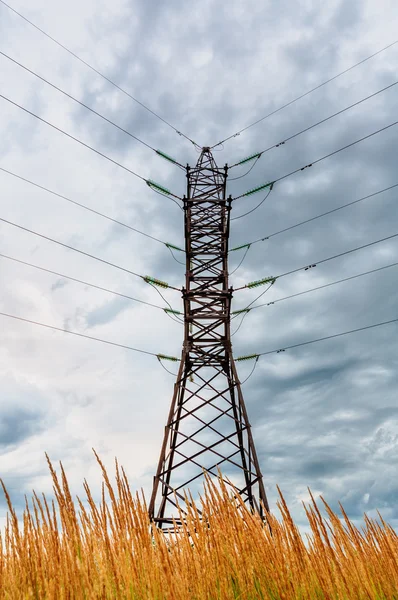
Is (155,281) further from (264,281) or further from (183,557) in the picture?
(183,557)

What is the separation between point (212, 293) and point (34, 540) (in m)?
12.2

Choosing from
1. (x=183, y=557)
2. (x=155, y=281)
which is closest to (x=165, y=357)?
(x=155, y=281)

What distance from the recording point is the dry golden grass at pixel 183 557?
14.5ft

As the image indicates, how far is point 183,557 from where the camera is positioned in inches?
193

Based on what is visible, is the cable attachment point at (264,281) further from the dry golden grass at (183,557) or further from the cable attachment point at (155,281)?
the dry golden grass at (183,557)

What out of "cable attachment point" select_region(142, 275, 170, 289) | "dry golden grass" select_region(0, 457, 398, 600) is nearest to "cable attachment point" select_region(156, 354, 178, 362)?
"cable attachment point" select_region(142, 275, 170, 289)

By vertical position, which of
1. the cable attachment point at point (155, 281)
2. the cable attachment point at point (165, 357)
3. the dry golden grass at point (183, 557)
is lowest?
the dry golden grass at point (183, 557)

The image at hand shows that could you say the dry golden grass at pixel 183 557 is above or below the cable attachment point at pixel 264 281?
below

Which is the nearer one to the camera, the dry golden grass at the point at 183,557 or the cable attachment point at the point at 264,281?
the dry golden grass at the point at 183,557

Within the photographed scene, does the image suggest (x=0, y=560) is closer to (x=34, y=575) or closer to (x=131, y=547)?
(x=34, y=575)

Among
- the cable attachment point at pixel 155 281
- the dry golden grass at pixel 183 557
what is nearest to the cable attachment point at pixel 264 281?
the cable attachment point at pixel 155 281

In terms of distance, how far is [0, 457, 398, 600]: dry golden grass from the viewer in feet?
14.5

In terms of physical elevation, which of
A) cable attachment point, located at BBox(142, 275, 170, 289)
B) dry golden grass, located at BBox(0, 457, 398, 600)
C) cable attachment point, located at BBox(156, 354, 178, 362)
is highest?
cable attachment point, located at BBox(142, 275, 170, 289)

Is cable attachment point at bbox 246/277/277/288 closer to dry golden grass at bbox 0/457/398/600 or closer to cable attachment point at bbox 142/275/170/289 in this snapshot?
cable attachment point at bbox 142/275/170/289
